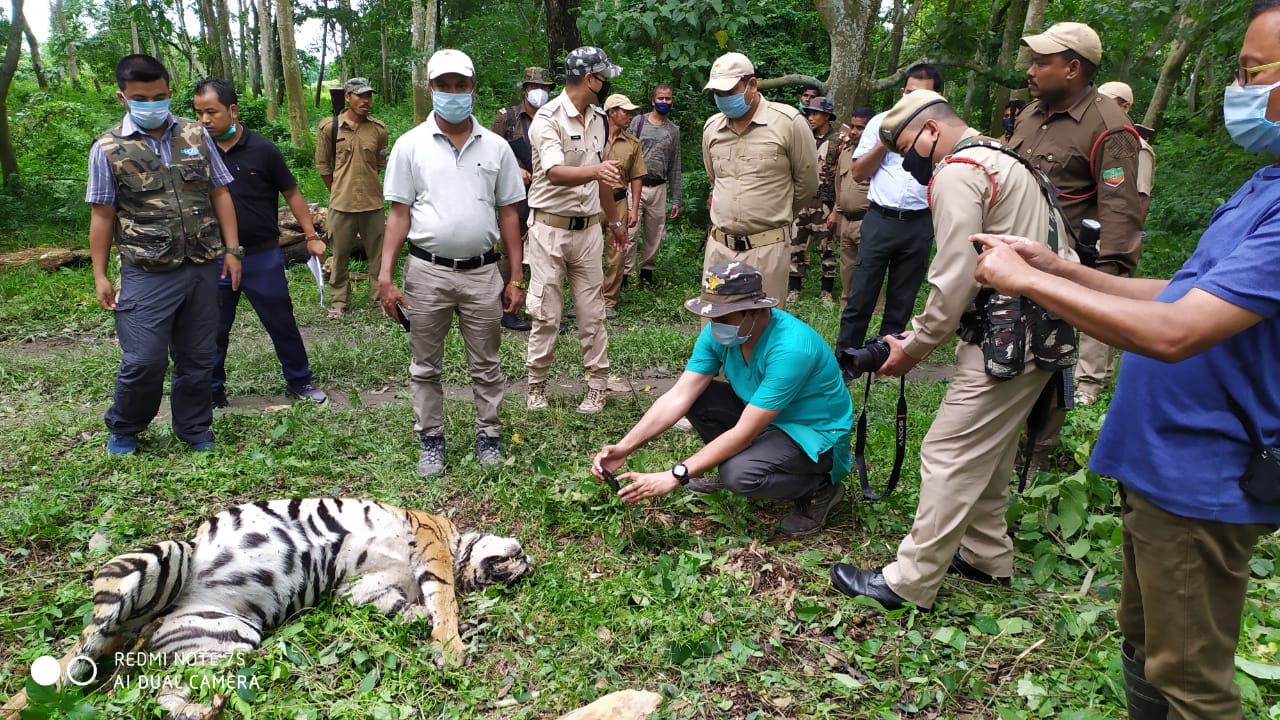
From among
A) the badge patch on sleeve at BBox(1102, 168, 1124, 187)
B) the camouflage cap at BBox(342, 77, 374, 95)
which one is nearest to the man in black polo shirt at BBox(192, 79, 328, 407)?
the camouflage cap at BBox(342, 77, 374, 95)

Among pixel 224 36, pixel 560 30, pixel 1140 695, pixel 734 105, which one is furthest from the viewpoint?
pixel 224 36

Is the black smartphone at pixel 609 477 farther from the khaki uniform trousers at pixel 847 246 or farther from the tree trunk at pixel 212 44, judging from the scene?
the tree trunk at pixel 212 44

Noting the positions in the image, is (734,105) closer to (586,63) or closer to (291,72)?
(586,63)

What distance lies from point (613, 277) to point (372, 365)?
2839 mm

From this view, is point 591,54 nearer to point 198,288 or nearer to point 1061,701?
point 198,288

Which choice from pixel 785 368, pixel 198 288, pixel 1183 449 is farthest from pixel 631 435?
pixel 198 288

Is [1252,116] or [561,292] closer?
[1252,116]

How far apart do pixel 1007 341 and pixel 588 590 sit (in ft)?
6.37

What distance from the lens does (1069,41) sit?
170 inches

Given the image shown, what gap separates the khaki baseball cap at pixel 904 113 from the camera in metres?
3.21

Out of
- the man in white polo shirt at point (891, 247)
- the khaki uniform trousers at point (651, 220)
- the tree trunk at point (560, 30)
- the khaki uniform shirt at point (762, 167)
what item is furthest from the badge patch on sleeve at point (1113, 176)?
the tree trunk at point (560, 30)

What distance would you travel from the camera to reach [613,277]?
8344 mm

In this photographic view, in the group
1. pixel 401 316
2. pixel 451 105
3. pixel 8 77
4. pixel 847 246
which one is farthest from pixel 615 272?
pixel 8 77

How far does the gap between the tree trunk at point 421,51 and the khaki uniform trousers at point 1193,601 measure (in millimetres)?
11935
